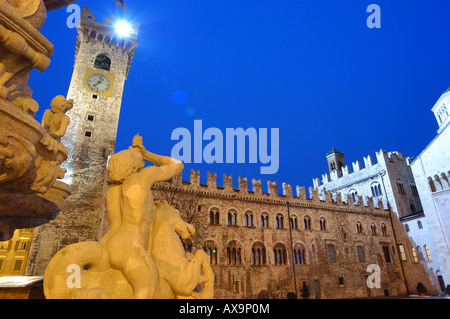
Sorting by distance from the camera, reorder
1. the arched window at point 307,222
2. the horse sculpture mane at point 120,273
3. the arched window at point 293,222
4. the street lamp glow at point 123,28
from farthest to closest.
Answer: the street lamp glow at point 123,28
the arched window at point 307,222
the arched window at point 293,222
the horse sculpture mane at point 120,273

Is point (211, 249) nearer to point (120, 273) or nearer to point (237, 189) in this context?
point (237, 189)

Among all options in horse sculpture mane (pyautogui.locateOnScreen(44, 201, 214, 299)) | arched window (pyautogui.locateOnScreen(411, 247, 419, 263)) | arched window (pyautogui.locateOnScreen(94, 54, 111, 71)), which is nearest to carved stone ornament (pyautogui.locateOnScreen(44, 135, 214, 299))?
horse sculpture mane (pyautogui.locateOnScreen(44, 201, 214, 299))

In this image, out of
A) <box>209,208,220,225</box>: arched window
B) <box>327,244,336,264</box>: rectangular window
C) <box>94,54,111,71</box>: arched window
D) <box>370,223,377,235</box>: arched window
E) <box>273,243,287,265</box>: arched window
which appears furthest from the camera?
<box>370,223,377,235</box>: arched window

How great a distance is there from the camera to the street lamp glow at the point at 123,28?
1106 inches

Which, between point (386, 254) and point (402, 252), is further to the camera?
point (402, 252)

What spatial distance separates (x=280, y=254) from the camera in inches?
920

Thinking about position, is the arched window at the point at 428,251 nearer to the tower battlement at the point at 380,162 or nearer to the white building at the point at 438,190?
the white building at the point at 438,190

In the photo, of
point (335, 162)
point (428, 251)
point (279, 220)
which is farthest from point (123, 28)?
point (428, 251)

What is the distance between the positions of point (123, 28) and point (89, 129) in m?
12.9

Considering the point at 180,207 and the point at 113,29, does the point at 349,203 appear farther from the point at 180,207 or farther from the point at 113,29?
the point at 113,29

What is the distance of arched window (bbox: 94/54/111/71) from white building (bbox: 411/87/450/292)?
113ft

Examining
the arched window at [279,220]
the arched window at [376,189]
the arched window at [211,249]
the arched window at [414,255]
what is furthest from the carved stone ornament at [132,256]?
the arched window at [376,189]

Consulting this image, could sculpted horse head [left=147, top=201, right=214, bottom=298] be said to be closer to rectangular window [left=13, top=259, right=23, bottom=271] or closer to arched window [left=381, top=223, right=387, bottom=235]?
arched window [left=381, top=223, right=387, bottom=235]

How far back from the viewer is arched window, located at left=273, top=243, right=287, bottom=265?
23016 millimetres
